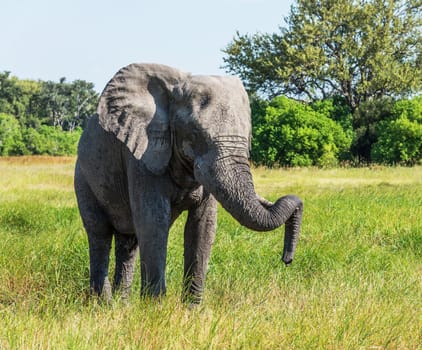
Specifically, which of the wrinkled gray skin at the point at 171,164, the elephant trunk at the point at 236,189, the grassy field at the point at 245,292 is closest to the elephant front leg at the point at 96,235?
the wrinkled gray skin at the point at 171,164

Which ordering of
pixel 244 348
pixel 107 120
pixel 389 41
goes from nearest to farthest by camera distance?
1. pixel 244 348
2. pixel 107 120
3. pixel 389 41

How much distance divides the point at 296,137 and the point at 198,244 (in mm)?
26349

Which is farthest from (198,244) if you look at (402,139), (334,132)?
(334,132)

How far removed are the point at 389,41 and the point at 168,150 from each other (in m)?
31.8

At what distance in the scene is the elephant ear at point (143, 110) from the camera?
12.1 feet

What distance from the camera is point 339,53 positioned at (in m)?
33.5

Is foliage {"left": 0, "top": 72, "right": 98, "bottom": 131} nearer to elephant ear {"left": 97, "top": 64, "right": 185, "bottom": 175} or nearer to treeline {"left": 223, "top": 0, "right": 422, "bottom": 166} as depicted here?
treeline {"left": 223, "top": 0, "right": 422, "bottom": 166}

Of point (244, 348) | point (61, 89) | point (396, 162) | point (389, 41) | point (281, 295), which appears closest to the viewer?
point (244, 348)

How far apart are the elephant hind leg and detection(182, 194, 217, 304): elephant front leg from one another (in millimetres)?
676

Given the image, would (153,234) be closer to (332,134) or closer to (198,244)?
(198,244)

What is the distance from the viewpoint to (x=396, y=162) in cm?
2959

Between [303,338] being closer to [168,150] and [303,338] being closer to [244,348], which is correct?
[244,348]

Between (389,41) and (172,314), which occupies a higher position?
(389,41)

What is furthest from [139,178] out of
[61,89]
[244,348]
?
[61,89]
